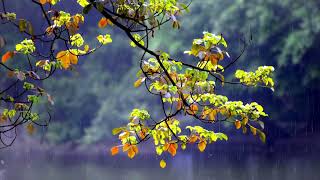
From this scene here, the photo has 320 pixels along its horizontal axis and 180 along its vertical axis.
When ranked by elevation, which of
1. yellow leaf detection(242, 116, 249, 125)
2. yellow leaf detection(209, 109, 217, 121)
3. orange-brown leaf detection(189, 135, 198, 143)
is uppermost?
yellow leaf detection(209, 109, 217, 121)

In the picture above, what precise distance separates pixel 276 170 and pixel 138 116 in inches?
354

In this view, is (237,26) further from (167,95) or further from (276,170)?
(167,95)

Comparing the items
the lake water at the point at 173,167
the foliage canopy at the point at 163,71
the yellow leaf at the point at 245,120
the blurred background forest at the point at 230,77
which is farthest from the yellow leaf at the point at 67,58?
the lake water at the point at 173,167

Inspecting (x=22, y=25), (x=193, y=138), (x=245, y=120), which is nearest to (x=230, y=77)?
(x=193, y=138)

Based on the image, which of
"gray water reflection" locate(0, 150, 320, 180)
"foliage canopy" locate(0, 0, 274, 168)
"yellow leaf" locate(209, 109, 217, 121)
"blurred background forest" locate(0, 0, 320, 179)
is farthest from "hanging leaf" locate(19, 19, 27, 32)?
"gray water reflection" locate(0, 150, 320, 180)

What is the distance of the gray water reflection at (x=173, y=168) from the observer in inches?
403

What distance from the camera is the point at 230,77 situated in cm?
1253

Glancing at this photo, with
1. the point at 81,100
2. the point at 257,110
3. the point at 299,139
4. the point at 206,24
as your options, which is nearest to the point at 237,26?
the point at 206,24

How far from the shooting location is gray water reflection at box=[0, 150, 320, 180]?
1023 cm

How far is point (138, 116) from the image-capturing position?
1.99 metres

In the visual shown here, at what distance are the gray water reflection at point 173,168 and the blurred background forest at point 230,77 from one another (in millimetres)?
265

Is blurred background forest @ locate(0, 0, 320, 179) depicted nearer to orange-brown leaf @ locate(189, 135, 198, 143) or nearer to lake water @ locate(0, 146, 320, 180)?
lake water @ locate(0, 146, 320, 180)

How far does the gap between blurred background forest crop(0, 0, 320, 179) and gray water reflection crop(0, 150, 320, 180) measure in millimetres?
265

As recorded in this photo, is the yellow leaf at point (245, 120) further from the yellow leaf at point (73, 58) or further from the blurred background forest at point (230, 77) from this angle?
the blurred background forest at point (230, 77)
